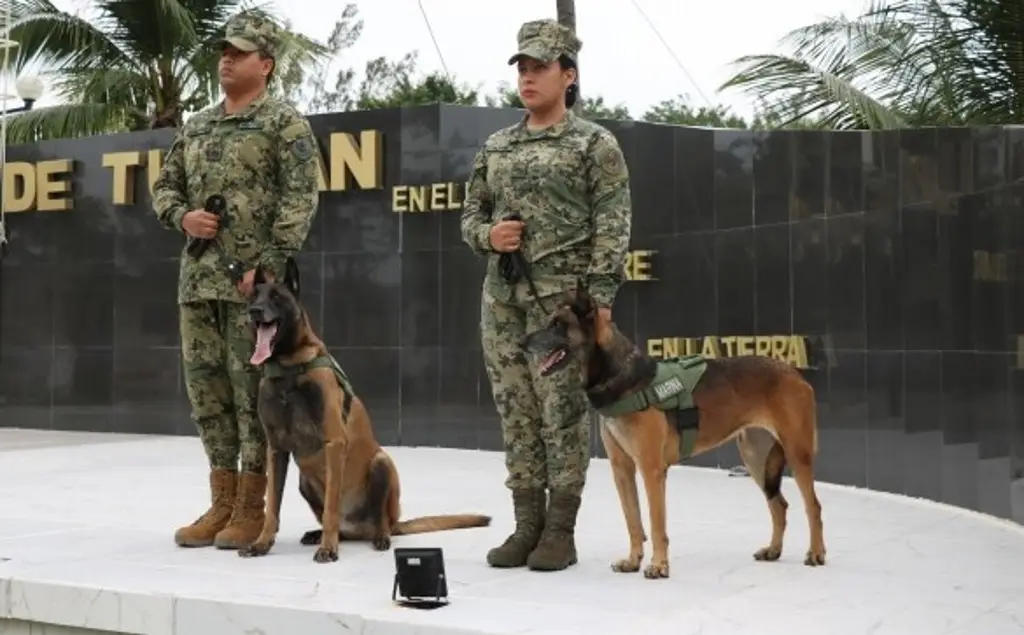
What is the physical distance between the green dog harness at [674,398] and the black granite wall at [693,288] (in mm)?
2371

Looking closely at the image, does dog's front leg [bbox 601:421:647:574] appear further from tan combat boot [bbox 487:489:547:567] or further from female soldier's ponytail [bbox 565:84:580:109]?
female soldier's ponytail [bbox 565:84:580:109]

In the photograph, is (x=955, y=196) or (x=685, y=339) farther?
(x=685, y=339)

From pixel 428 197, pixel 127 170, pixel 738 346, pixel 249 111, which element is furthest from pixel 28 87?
pixel 249 111

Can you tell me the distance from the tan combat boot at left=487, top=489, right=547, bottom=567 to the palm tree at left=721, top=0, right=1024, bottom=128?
7923 millimetres

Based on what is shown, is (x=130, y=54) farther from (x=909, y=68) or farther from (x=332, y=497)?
(x=332, y=497)

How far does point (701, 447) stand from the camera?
215 inches

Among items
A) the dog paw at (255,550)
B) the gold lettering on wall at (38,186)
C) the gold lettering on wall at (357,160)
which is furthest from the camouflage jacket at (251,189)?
the gold lettering on wall at (38,186)

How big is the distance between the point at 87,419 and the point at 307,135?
9.48 m

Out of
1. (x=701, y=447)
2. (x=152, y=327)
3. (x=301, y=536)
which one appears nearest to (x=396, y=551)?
(x=701, y=447)

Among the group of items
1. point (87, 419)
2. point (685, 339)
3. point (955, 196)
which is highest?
point (955, 196)

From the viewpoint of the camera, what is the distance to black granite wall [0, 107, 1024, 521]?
25.0ft

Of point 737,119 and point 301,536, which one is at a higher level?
point 737,119

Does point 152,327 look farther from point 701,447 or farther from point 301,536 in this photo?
point 701,447

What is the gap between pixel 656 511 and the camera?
5.14 metres
